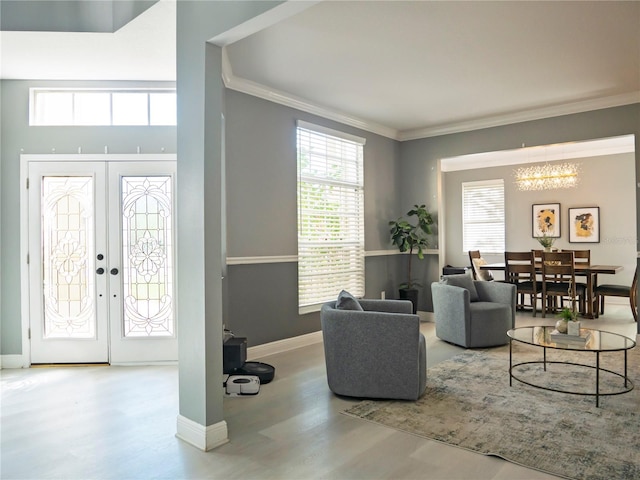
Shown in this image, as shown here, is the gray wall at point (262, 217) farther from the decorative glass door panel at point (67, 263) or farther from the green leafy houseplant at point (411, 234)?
the green leafy houseplant at point (411, 234)

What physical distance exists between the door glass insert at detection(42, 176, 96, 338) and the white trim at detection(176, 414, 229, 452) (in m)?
2.31

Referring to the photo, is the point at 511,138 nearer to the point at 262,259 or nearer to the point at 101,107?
the point at 262,259

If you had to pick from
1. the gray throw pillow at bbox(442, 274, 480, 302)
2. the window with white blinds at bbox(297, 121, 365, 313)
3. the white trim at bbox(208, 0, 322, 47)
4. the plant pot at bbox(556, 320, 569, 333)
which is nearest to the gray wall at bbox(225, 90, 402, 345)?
the window with white blinds at bbox(297, 121, 365, 313)

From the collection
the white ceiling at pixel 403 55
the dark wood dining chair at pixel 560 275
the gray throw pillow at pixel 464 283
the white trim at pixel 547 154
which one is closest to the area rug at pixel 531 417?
the gray throw pillow at pixel 464 283

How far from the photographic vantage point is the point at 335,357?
11.8 ft

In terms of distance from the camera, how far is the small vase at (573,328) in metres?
3.72

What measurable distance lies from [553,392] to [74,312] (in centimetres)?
454

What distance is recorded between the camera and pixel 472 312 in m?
5.12

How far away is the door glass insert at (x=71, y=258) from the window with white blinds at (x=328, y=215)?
7.44 feet

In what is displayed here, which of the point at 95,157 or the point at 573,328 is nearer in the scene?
the point at 573,328

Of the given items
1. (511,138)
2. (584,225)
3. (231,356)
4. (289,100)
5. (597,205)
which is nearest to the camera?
(231,356)

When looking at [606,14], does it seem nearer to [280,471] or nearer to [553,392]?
[553,392]

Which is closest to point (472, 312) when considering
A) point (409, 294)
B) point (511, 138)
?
point (409, 294)

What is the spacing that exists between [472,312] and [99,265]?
4.03 m
